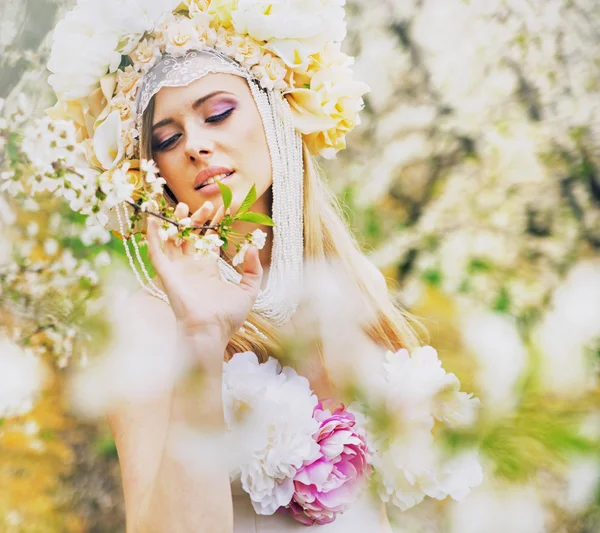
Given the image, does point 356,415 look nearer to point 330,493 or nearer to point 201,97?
point 330,493

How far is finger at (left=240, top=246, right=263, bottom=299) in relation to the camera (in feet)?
3.02

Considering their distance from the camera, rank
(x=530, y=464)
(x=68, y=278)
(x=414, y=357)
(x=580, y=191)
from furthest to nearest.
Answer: (x=580, y=191), (x=414, y=357), (x=68, y=278), (x=530, y=464)

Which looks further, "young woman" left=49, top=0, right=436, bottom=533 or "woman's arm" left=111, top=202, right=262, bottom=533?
"young woman" left=49, top=0, right=436, bottom=533

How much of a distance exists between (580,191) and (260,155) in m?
1.05

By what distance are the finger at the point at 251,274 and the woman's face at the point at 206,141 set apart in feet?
0.73

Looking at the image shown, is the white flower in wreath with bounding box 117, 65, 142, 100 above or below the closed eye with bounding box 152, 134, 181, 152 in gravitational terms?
above

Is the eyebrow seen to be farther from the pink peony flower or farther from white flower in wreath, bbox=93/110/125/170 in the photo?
the pink peony flower

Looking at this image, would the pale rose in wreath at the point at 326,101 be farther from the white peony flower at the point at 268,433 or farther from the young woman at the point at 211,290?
the white peony flower at the point at 268,433

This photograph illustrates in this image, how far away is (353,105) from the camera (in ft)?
4.12

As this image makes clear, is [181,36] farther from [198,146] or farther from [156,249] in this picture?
[156,249]

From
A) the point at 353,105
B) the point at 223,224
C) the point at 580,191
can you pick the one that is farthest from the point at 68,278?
the point at 580,191

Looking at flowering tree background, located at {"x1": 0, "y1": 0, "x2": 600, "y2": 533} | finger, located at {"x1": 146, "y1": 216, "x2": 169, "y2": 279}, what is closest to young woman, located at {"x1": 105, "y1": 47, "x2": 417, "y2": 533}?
finger, located at {"x1": 146, "y1": 216, "x2": 169, "y2": 279}

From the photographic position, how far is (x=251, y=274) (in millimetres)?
932

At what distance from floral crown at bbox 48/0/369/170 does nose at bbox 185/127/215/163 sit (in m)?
0.11
